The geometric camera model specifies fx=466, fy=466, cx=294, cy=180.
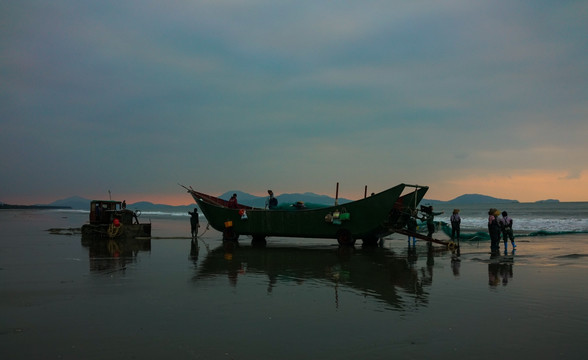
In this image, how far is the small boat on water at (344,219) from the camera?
55.4 feet

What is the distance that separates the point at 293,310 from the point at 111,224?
56.5 feet

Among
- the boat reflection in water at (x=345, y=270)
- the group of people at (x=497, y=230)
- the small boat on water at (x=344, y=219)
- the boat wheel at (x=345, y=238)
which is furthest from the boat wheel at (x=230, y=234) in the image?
the group of people at (x=497, y=230)

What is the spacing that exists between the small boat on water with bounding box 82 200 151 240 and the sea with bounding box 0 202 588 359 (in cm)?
928

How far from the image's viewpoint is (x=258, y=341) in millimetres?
5168

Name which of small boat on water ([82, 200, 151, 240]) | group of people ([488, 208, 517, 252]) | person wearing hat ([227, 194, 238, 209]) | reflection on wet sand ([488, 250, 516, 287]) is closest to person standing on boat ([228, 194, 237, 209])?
person wearing hat ([227, 194, 238, 209])

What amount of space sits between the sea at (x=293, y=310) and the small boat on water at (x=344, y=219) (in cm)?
472

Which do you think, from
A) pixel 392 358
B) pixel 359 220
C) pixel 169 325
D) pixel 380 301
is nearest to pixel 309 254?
pixel 359 220

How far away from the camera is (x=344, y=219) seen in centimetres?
1742

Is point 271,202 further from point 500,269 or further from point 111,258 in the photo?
point 500,269

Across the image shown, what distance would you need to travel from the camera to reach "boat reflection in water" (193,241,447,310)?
Answer: 8148mm

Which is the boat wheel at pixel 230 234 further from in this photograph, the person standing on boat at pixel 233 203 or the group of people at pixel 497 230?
the group of people at pixel 497 230

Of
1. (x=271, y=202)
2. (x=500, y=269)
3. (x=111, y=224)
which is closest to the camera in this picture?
(x=500, y=269)

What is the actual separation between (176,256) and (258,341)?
30.8 ft

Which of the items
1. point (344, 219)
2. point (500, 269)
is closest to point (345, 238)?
point (344, 219)
